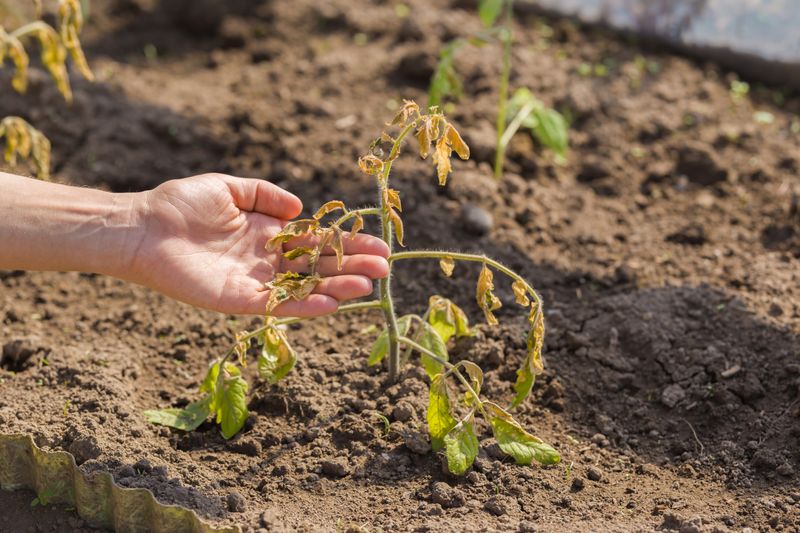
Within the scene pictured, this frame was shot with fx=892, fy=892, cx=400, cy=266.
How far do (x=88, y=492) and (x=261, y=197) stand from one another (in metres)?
1.00

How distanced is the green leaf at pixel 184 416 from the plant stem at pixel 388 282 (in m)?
0.58

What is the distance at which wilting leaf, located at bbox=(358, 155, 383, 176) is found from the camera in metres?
2.31

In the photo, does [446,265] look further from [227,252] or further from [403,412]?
[227,252]

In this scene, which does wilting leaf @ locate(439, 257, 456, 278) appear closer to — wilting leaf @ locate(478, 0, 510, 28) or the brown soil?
the brown soil

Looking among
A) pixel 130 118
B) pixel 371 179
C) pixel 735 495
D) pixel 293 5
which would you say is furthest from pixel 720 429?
pixel 293 5

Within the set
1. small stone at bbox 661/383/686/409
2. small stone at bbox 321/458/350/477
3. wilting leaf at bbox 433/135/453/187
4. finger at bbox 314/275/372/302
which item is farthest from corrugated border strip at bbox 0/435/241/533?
small stone at bbox 661/383/686/409

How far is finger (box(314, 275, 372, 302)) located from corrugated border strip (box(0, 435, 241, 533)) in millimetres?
693

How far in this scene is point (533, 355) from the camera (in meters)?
2.39

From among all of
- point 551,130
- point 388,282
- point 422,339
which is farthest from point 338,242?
point 551,130

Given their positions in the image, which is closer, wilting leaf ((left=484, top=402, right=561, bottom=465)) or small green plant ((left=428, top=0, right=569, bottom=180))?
wilting leaf ((left=484, top=402, right=561, bottom=465))

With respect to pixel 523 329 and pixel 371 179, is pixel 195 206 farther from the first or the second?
pixel 371 179

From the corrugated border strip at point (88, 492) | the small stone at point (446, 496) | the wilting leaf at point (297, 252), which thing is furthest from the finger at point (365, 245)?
the corrugated border strip at point (88, 492)

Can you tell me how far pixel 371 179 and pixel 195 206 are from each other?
145 centimetres

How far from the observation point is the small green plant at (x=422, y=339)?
2.31 metres
